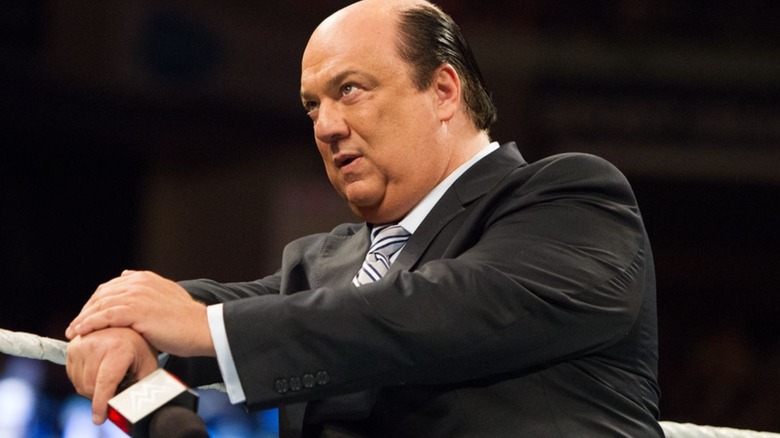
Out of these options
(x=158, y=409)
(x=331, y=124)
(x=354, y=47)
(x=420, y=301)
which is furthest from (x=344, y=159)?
(x=158, y=409)

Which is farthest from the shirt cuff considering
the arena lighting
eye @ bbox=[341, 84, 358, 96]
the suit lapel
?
the arena lighting

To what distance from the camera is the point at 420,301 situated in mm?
1061

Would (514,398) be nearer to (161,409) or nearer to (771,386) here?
(161,409)

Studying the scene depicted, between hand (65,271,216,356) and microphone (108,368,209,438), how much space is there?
8 centimetres

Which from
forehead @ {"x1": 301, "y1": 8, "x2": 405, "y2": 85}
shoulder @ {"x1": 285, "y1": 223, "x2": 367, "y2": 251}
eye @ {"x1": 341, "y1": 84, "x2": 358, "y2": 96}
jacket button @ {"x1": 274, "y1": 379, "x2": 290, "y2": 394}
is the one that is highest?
forehead @ {"x1": 301, "y1": 8, "x2": 405, "y2": 85}

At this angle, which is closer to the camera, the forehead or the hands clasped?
the hands clasped

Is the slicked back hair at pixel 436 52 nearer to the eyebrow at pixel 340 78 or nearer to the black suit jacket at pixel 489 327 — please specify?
the eyebrow at pixel 340 78

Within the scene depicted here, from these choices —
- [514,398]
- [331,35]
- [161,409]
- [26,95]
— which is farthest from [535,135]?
[161,409]

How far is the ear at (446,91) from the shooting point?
152cm

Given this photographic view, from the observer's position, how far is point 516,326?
108 centimetres

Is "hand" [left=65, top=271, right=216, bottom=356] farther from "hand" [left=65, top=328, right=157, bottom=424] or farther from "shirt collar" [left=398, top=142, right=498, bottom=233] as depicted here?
"shirt collar" [left=398, top=142, right=498, bottom=233]

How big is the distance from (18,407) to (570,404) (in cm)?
243

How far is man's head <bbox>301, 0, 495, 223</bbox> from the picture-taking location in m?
1.43

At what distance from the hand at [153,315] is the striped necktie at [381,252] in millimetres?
326
